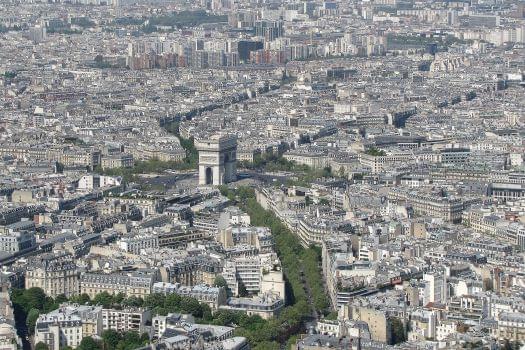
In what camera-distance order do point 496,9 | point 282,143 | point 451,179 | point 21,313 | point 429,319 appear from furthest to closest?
point 496,9
point 282,143
point 451,179
point 21,313
point 429,319

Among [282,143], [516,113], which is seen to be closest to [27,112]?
[282,143]

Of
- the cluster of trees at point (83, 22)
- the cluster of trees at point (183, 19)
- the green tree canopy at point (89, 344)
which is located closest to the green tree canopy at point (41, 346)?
the green tree canopy at point (89, 344)

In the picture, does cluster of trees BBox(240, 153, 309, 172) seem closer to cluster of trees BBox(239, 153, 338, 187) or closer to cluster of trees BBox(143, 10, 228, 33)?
cluster of trees BBox(239, 153, 338, 187)

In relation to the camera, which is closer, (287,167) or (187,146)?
(287,167)

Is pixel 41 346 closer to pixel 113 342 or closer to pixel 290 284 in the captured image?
pixel 113 342

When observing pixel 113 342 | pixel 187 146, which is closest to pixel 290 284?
pixel 113 342

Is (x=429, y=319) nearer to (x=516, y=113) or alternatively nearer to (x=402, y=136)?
(x=402, y=136)

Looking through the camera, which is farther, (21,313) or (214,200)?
(214,200)
